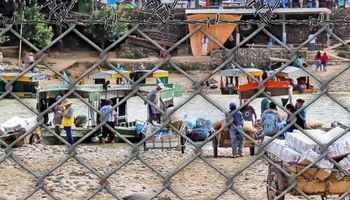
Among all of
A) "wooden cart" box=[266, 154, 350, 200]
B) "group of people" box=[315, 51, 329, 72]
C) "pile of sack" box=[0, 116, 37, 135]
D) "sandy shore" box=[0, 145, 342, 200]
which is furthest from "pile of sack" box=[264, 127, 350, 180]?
"group of people" box=[315, 51, 329, 72]

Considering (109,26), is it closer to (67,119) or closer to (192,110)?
(67,119)

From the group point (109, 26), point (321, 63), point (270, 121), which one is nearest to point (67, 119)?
point (270, 121)

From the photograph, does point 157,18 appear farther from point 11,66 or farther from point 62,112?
point 11,66

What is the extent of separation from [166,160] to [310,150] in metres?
7.60

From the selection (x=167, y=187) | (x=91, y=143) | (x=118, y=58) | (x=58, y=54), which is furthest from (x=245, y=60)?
(x=167, y=187)

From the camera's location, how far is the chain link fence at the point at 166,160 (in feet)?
6.81

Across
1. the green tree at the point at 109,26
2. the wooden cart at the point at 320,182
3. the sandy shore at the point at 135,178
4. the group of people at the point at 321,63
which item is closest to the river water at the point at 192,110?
the group of people at the point at 321,63

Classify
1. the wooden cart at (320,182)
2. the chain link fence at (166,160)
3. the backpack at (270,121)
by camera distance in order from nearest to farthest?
the chain link fence at (166,160), the wooden cart at (320,182), the backpack at (270,121)

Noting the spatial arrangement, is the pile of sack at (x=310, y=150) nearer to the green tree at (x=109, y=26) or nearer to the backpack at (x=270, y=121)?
the green tree at (x=109, y=26)

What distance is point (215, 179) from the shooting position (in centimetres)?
935

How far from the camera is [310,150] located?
3373 mm

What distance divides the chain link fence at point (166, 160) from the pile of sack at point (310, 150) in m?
0.15

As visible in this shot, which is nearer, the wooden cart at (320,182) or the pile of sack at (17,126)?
the wooden cart at (320,182)

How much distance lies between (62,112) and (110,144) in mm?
1087
